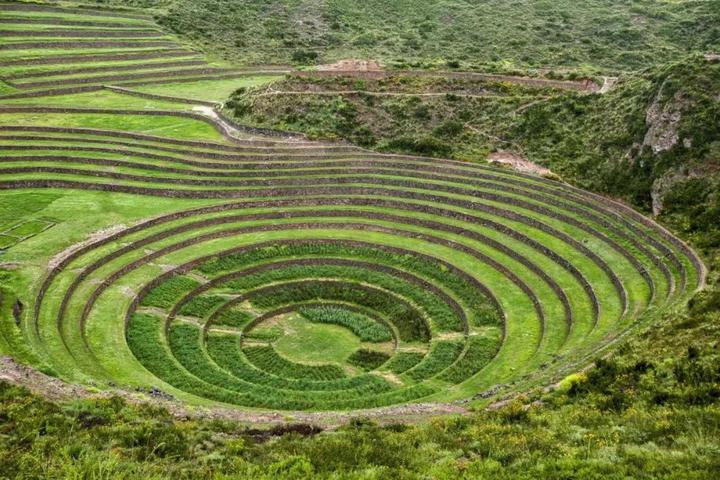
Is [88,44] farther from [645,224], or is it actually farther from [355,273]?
[645,224]

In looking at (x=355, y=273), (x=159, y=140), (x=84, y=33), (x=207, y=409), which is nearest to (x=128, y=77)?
(x=84, y=33)

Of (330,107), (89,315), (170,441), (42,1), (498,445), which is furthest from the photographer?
(42,1)

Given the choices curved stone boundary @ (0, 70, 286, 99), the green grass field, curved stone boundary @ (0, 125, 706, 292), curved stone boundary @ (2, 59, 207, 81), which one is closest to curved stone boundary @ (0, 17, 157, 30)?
curved stone boundary @ (2, 59, 207, 81)

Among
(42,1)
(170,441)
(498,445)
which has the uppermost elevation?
(42,1)

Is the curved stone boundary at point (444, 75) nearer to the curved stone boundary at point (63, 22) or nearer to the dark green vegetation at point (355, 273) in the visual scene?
the dark green vegetation at point (355, 273)

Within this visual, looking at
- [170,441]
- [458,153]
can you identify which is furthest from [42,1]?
[170,441]

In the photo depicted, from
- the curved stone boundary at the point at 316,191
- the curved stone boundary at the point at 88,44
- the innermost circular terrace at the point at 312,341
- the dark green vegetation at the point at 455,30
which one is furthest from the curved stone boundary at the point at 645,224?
the curved stone boundary at the point at 88,44

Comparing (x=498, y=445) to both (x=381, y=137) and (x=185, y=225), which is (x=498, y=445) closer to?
(x=185, y=225)

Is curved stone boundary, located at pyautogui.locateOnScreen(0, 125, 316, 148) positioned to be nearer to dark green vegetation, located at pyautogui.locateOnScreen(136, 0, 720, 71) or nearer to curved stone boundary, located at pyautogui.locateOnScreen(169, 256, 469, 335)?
curved stone boundary, located at pyautogui.locateOnScreen(169, 256, 469, 335)
